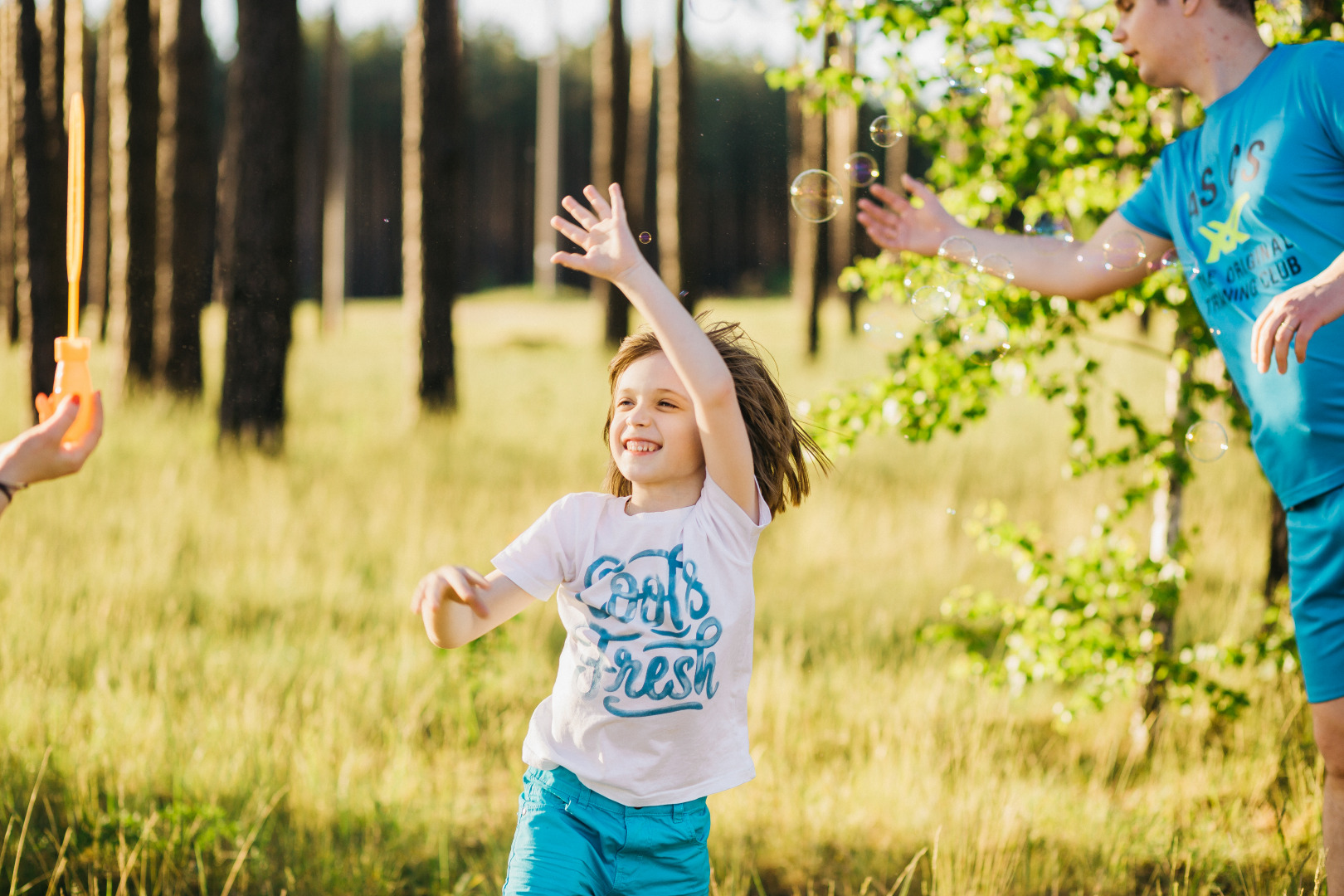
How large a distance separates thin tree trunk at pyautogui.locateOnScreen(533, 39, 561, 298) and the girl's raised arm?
438 inches

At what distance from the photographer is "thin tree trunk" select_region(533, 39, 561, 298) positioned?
112 feet

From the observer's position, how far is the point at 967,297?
360 centimetres

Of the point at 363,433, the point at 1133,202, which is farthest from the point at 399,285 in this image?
the point at 1133,202

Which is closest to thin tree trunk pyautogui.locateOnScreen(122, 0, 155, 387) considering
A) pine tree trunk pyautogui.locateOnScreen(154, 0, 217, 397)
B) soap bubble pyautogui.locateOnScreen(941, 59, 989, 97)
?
pine tree trunk pyautogui.locateOnScreen(154, 0, 217, 397)

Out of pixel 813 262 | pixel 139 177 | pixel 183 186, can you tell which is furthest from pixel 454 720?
pixel 813 262

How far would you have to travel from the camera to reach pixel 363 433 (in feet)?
34.1

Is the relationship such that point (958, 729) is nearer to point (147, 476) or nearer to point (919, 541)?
point (919, 541)

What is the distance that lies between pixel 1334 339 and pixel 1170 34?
78 cm

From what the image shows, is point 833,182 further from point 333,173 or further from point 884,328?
point 333,173

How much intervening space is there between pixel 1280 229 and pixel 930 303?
42.4 inches

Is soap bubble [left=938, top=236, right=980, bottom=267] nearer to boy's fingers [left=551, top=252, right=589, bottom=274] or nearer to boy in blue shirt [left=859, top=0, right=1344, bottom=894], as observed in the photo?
boy in blue shirt [left=859, top=0, right=1344, bottom=894]

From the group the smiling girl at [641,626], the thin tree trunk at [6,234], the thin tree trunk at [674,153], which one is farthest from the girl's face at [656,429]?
the thin tree trunk at [6,234]

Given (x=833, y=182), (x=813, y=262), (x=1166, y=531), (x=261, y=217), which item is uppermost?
(x=813, y=262)

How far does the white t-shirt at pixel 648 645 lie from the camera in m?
2.05
